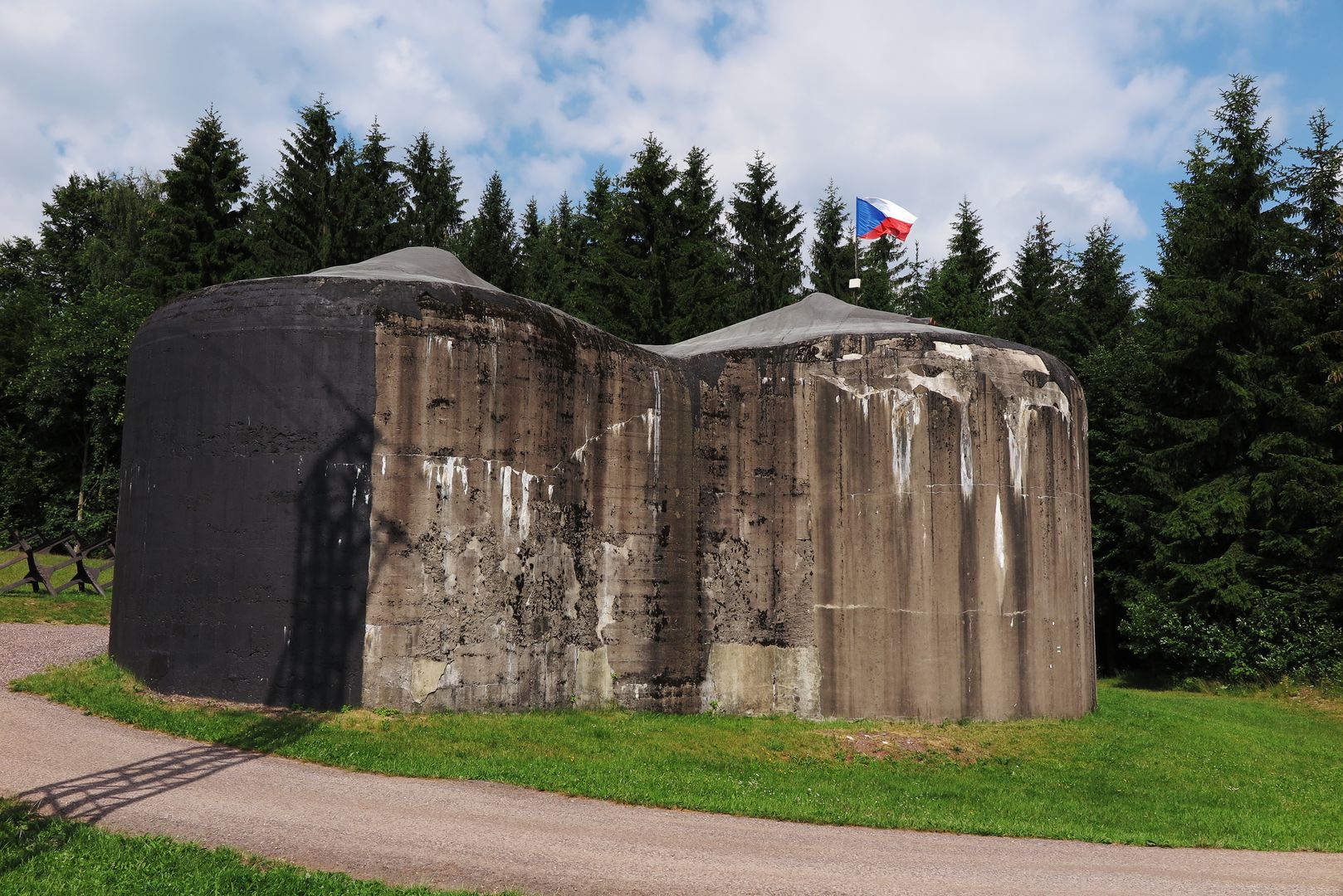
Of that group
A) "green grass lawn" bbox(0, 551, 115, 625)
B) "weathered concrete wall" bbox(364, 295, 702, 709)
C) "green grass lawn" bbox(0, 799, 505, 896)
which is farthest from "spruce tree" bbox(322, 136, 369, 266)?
"green grass lawn" bbox(0, 799, 505, 896)

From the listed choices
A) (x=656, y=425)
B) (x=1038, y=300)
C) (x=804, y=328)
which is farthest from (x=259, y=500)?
(x=1038, y=300)

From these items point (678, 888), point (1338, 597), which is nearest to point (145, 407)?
point (678, 888)

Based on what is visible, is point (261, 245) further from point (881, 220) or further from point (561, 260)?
point (881, 220)

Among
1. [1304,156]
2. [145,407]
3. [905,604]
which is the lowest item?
[905,604]

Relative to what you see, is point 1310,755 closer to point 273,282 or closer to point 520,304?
point 520,304

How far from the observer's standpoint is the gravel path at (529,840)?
312 inches

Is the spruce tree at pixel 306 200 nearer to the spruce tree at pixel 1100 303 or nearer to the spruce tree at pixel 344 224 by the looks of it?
the spruce tree at pixel 344 224

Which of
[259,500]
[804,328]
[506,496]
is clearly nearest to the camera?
[259,500]

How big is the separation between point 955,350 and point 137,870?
13.4m

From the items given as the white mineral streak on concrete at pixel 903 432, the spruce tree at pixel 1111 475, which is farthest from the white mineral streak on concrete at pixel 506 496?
the spruce tree at pixel 1111 475

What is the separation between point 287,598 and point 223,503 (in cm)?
157

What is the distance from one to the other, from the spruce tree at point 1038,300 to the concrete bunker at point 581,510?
81.9 ft

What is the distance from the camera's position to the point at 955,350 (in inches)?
654

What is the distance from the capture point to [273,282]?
13945 millimetres
